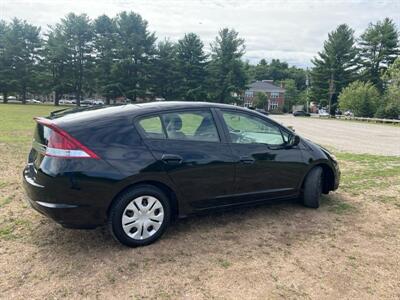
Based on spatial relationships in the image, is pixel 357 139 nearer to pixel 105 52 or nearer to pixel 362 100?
pixel 362 100

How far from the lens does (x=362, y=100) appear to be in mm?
44781

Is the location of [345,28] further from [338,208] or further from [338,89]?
[338,208]

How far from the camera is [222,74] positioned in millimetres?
51719

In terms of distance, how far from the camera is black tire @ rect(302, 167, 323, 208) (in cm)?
477

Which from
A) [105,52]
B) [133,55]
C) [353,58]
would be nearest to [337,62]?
[353,58]

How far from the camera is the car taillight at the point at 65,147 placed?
3.16m

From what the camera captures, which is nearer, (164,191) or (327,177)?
(164,191)

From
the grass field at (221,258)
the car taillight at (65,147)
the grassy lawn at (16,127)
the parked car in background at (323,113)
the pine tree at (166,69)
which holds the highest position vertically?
the pine tree at (166,69)

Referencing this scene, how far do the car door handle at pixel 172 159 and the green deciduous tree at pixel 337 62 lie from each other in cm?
6141

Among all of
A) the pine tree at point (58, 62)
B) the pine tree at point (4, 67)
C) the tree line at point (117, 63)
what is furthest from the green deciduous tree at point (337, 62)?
the pine tree at point (4, 67)

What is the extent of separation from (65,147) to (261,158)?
7.76 feet

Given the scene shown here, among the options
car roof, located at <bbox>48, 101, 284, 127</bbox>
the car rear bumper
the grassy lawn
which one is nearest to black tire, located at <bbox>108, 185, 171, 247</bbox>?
the car rear bumper

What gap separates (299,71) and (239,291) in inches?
5103

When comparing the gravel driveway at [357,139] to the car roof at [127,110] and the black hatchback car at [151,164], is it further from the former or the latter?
the car roof at [127,110]
